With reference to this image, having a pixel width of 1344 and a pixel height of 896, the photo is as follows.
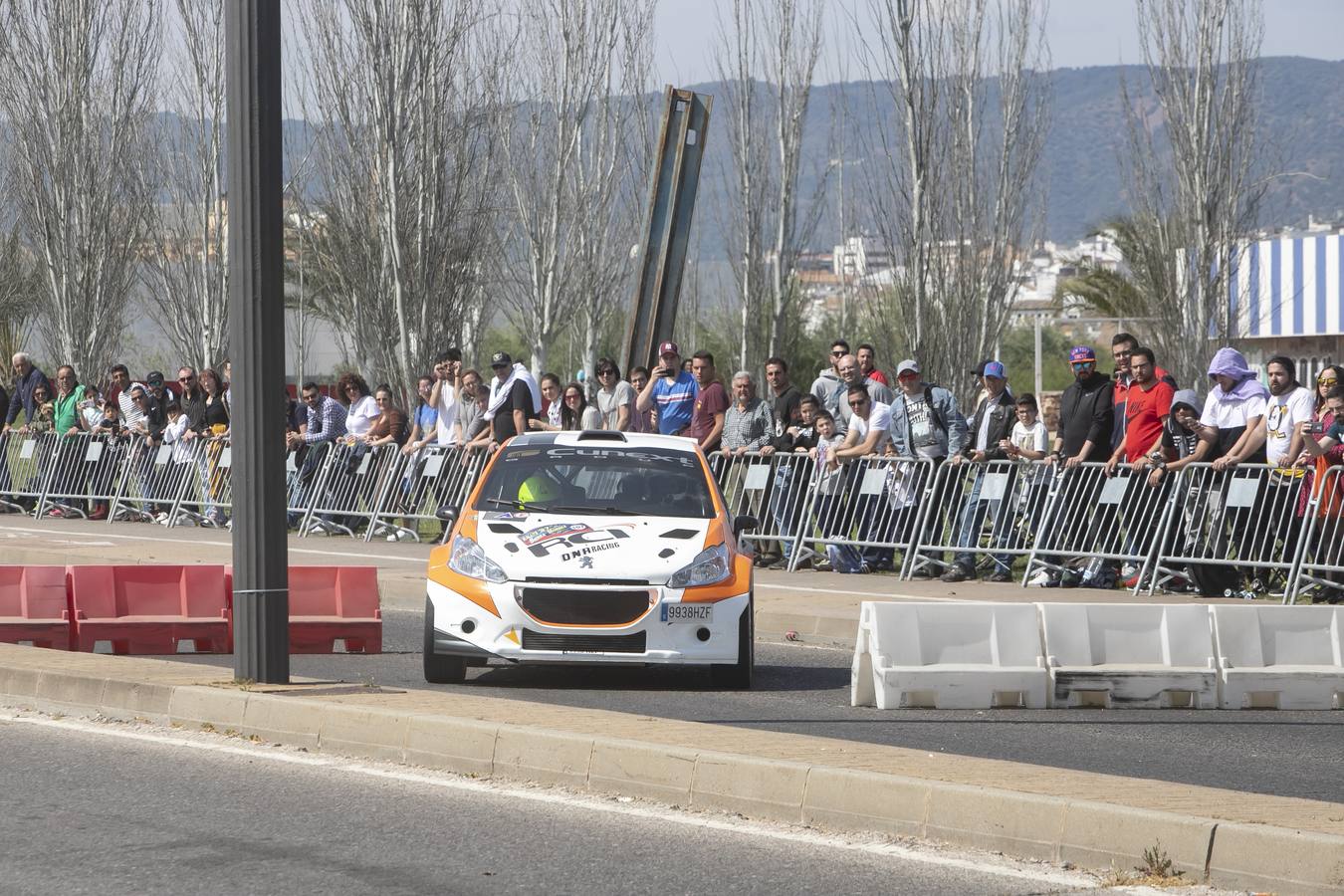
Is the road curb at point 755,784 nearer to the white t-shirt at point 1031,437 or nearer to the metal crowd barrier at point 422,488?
the white t-shirt at point 1031,437

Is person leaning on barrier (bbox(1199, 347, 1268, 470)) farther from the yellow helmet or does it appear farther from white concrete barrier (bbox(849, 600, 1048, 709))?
the yellow helmet

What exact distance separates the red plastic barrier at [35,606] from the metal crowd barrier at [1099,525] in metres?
8.05

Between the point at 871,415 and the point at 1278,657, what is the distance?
23.9 feet

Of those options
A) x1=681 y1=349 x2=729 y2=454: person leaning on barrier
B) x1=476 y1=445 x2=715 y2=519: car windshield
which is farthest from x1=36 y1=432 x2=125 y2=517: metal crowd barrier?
x1=476 y1=445 x2=715 y2=519: car windshield

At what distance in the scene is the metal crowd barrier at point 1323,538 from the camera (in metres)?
14.5

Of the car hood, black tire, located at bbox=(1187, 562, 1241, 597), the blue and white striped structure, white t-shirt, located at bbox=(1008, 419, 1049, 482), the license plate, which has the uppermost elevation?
the blue and white striped structure

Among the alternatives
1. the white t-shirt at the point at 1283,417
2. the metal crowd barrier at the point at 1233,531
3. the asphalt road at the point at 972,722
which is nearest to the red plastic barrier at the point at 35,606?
the asphalt road at the point at 972,722

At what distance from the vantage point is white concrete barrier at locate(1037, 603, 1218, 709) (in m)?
10.9

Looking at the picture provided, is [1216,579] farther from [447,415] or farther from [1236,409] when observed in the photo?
[447,415]

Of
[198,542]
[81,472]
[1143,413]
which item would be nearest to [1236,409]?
[1143,413]

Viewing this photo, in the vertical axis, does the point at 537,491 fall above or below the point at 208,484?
above

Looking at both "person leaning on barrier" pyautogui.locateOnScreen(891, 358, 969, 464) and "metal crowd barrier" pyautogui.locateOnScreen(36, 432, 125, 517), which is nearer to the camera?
"person leaning on barrier" pyautogui.locateOnScreen(891, 358, 969, 464)

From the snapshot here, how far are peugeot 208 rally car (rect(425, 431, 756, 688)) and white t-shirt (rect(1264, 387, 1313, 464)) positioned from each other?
568 centimetres

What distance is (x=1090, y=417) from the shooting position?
55.0ft
